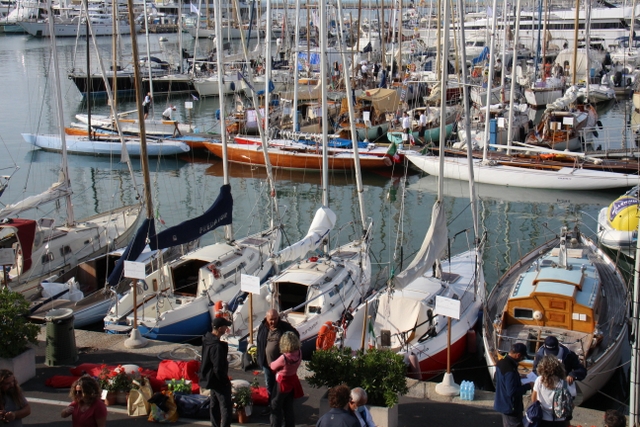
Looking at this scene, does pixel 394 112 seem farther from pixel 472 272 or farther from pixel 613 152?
pixel 472 272

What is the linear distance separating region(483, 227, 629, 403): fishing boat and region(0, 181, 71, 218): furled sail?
13.0 meters

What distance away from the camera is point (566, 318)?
1542cm

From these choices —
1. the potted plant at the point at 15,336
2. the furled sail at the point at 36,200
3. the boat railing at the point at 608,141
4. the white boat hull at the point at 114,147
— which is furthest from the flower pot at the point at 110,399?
the white boat hull at the point at 114,147

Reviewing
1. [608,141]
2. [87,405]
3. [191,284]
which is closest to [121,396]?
[87,405]

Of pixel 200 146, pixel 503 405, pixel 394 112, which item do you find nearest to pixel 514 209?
pixel 394 112

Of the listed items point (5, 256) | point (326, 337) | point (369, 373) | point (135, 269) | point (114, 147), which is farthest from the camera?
point (114, 147)

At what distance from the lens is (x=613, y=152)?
33406 millimetres

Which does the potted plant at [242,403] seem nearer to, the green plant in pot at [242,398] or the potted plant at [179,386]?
the green plant in pot at [242,398]

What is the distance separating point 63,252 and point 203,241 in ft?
19.2

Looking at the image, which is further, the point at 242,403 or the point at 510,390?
the point at 242,403

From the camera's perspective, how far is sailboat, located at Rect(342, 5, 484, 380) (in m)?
15.5

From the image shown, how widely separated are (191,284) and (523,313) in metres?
Result: 7.92

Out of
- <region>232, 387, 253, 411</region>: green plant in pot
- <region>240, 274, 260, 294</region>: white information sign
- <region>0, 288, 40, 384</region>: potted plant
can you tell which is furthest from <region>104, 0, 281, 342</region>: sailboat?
<region>232, 387, 253, 411</region>: green plant in pot

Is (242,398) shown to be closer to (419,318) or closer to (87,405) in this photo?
(87,405)
